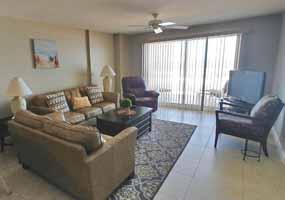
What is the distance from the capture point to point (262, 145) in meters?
2.99

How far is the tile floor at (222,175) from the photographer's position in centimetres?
219

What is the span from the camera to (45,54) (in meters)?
4.29

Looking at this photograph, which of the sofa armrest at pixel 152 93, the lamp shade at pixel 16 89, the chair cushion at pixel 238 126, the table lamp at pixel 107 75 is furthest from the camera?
the table lamp at pixel 107 75

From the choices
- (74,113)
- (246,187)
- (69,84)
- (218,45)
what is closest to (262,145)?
(246,187)

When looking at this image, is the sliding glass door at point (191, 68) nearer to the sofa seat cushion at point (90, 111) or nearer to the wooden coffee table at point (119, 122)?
the wooden coffee table at point (119, 122)

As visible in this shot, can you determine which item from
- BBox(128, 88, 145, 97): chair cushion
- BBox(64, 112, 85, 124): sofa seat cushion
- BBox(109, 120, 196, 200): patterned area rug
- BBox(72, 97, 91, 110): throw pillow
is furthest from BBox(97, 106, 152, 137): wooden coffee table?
BBox(128, 88, 145, 97): chair cushion

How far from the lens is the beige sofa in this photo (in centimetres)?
180

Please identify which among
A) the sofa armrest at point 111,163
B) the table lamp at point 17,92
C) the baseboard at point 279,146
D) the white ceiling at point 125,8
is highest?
the white ceiling at point 125,8

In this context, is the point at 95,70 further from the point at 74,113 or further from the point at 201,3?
the point at 201,3

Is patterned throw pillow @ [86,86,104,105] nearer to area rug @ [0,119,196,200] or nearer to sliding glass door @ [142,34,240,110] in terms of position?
area rug @ [0,119,196,200]

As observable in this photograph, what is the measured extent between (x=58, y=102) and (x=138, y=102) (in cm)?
211

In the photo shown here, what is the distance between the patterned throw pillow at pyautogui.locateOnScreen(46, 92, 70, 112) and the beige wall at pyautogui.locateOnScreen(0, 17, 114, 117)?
67cm

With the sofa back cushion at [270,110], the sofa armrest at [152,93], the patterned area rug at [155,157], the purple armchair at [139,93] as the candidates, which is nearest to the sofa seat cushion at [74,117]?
the patterned area rug at [155,157]

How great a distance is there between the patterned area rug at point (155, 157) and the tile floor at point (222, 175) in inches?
4.9
